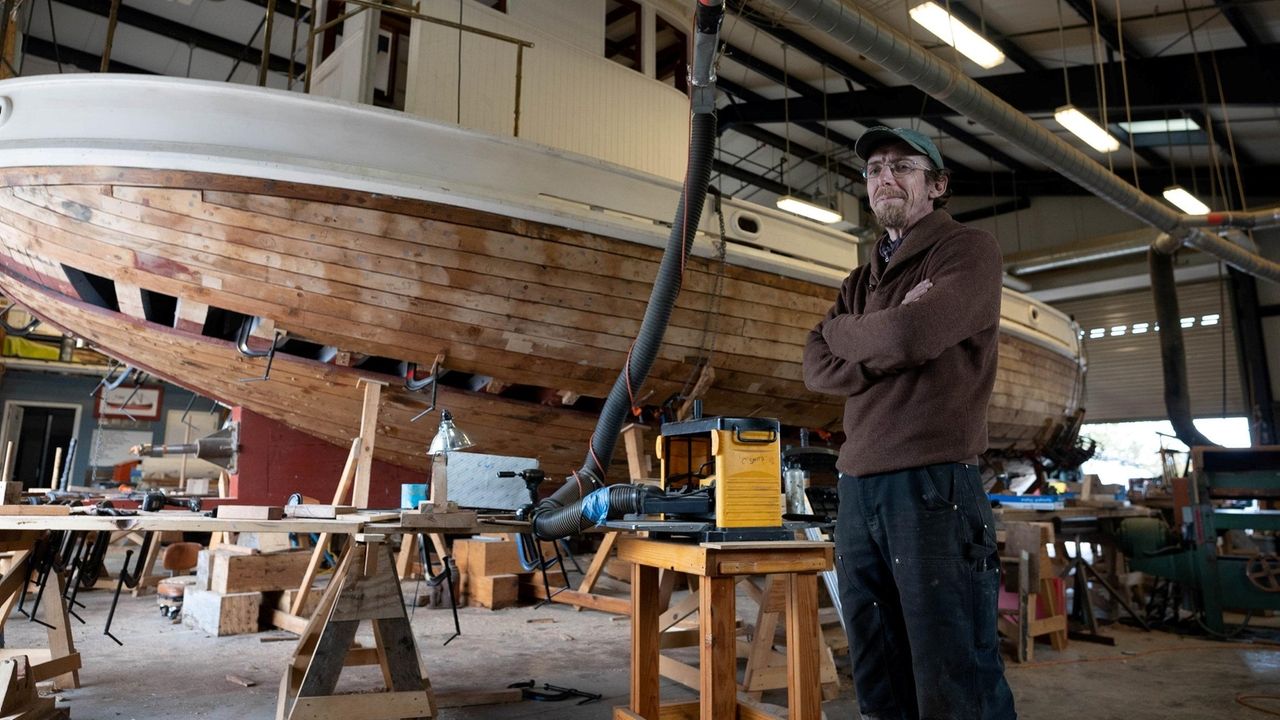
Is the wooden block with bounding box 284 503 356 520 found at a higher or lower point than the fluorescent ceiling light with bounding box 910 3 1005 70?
lower

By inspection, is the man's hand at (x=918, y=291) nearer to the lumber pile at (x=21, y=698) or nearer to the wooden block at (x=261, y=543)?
the lumber pile at (x=21, y=698)

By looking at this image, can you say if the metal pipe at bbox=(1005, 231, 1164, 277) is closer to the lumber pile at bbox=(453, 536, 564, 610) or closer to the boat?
the boat

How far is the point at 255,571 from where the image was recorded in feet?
12.8

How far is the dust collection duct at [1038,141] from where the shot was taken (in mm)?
4887

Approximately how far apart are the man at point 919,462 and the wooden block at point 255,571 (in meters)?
3.41

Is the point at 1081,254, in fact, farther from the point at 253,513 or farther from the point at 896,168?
the point at 253,513

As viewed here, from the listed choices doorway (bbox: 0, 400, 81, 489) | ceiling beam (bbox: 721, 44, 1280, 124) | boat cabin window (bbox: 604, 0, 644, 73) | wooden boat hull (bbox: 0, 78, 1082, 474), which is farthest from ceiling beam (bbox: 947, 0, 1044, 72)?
doorway (bbox: 0, 400, 81, 489)

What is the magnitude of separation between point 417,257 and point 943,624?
9.63 feet

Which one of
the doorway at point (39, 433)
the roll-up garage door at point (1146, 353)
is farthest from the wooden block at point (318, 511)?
the roll-up garage door at point (1146, 353)

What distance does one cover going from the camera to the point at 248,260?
11.4ft

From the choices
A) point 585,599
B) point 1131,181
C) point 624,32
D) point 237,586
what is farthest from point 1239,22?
point 237,586

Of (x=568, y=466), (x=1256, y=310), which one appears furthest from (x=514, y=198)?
(x=1256, y=310)

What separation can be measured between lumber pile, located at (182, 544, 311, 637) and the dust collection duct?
406 cm

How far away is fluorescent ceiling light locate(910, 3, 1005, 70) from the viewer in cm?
580
